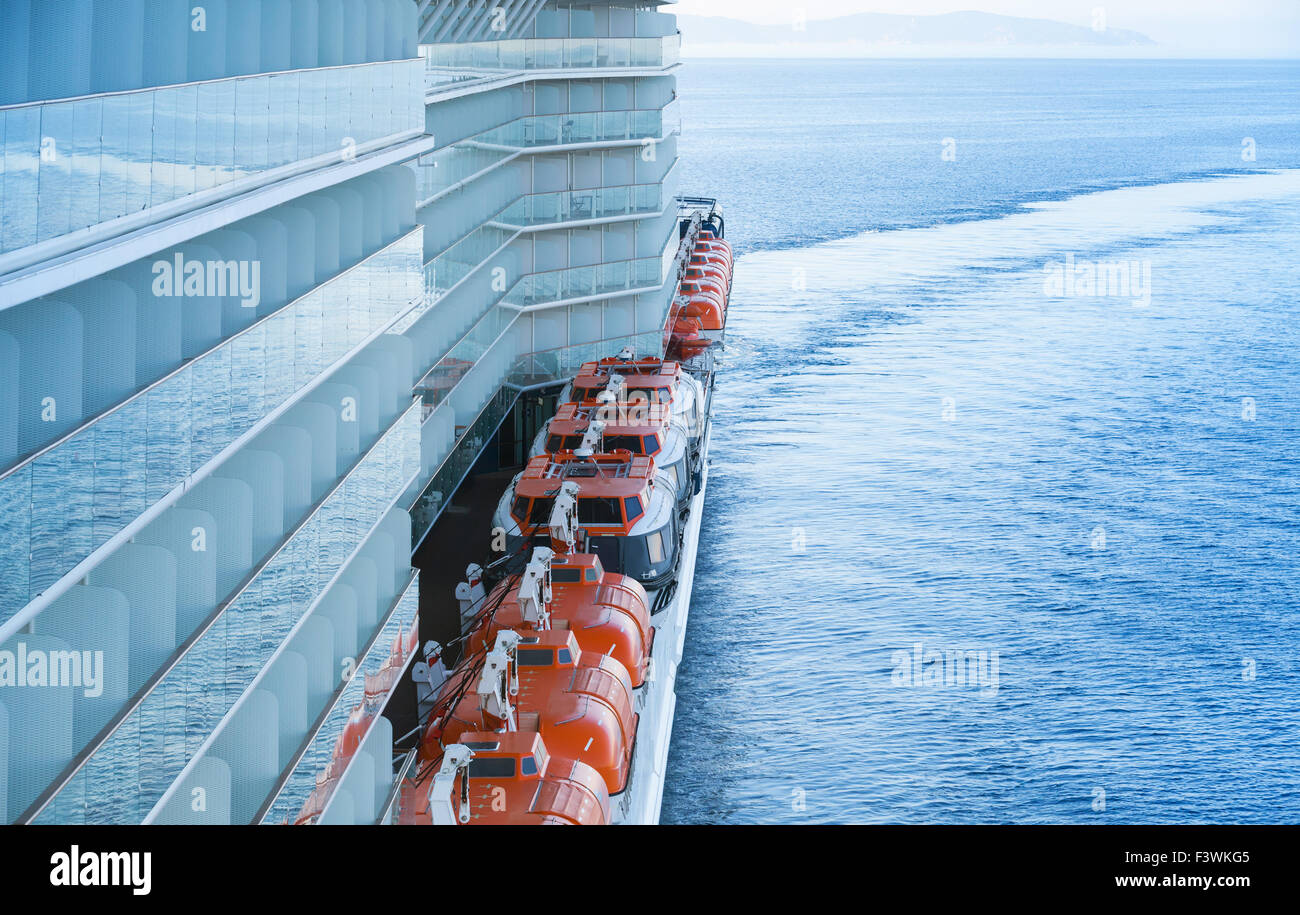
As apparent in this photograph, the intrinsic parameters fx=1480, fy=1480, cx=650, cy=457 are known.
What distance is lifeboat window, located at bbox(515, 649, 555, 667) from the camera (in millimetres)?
21969

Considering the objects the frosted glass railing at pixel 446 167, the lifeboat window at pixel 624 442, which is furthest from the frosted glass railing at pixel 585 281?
the lifeboat window at pixel 624 442

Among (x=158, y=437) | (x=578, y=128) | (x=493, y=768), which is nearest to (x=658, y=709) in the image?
(x=493, y=768)

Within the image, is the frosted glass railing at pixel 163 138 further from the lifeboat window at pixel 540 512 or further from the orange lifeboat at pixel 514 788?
the lifeboat window at pixel 540 512

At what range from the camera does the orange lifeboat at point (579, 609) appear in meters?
23.4

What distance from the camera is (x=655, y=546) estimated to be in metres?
29.0

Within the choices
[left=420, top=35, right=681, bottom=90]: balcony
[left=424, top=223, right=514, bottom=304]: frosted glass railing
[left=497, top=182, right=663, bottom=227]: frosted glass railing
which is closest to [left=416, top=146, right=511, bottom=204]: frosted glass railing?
[left=424, top=223, right=514, bottom=304]: frosted glass railing

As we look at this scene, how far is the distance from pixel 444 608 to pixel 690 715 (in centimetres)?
531

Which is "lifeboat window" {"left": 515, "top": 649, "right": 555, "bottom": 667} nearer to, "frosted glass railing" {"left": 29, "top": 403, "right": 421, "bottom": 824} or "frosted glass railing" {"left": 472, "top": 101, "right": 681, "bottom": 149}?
"frosted glass railing" {"left": 29, "top": 403, "right": 421, "bottom": 824}

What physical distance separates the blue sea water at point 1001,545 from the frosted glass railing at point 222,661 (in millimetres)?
12746

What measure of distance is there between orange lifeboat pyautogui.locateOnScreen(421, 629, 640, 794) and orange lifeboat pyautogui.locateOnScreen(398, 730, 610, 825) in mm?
687

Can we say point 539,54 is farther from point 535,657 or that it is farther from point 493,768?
point 493,768

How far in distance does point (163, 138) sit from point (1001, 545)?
32.0 metres
